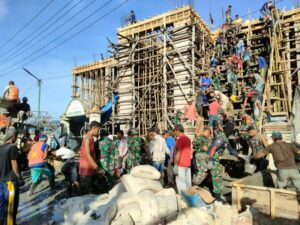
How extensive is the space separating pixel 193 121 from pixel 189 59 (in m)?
5.84

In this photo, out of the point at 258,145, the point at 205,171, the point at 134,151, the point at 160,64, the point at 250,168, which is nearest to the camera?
the point at 205,171

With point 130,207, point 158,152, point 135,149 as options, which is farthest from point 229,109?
point 130,207

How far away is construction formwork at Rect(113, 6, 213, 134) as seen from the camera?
1645cm

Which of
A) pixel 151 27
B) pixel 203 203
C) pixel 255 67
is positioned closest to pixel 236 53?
pixel 255 67

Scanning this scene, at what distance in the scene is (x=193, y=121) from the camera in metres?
11.9

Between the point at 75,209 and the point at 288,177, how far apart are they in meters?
4.16

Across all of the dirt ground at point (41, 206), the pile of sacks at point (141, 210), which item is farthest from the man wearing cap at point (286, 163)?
the dirt ground at point (41, 206)

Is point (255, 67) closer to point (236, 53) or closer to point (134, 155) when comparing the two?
point (236, 53)

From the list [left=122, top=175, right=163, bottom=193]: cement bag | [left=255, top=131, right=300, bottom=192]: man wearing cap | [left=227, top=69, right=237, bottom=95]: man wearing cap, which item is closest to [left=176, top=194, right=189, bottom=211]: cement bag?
[left=122, top=175, right=163, bottom=193]: cement bag

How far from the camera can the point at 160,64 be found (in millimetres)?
17984

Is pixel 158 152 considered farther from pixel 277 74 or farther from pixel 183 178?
pixel 277 74

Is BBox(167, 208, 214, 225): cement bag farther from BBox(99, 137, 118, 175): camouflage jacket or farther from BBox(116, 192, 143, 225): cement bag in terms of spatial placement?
BBox(99, 137, 118, 175): camouflage jacket

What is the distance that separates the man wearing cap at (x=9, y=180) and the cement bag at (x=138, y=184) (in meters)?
1.85

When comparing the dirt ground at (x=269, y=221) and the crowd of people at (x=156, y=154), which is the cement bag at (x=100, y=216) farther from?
the dirt ground at (x=269, y=221)
